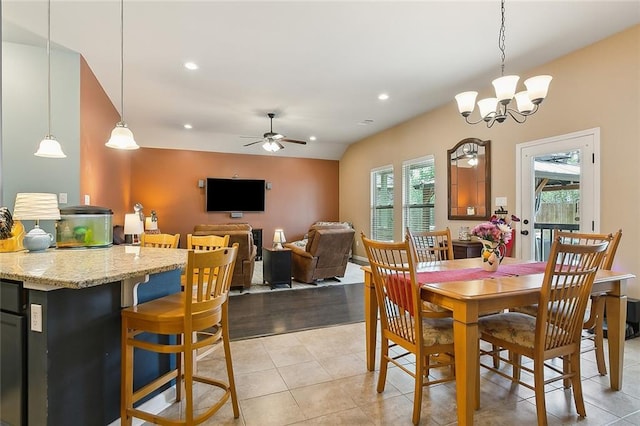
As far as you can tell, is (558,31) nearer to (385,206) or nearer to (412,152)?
(412,152)

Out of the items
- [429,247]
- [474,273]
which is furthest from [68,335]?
[429,247]

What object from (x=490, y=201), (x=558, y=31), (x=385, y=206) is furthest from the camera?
(x=385, y=206)

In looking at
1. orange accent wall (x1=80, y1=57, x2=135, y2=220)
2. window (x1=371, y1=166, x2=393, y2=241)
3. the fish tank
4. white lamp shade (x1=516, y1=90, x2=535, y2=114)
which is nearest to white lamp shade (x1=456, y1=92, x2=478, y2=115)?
white lamp shade (x1=516, y1=90, x2=535, y2=114)

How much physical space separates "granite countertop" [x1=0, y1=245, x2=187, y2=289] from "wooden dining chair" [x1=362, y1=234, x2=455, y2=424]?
3.98ft

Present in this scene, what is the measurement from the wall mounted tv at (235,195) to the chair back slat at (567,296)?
709 cm

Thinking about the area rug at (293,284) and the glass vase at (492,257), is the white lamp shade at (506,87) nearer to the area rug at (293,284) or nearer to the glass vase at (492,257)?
the glass vase at (492,257)

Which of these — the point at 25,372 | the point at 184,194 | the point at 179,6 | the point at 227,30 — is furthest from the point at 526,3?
the point at 184,194

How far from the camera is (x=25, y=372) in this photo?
57.2 inches

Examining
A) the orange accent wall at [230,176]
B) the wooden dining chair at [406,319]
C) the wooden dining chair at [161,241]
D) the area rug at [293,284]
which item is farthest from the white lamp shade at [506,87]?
the orange accent wall at [230,176]

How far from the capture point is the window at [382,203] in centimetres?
713

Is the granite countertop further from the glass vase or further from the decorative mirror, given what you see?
the decorative mirror

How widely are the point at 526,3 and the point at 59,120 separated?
15.8 feet

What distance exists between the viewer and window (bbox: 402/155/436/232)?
5.88 m

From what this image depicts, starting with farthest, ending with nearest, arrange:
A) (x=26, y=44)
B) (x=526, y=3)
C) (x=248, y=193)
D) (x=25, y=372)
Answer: (x=248, y=193) < (x=26, y=44) < (x=526, y=3) < (x=25, y=372)
